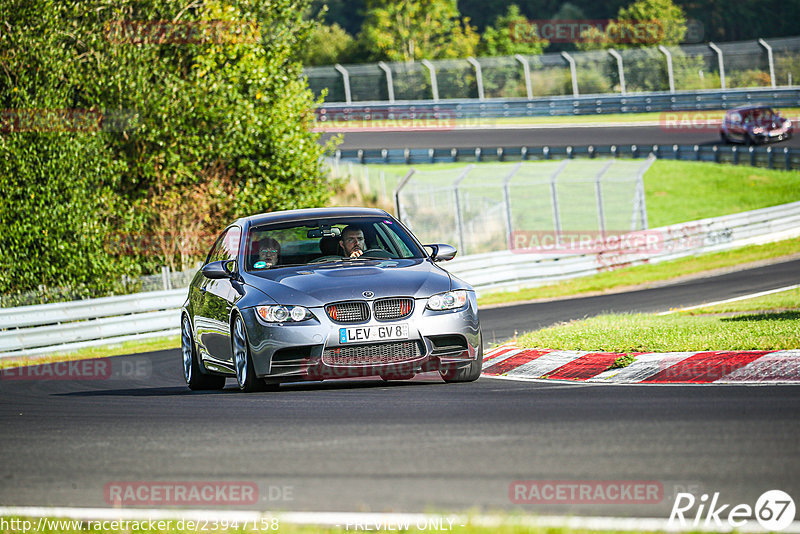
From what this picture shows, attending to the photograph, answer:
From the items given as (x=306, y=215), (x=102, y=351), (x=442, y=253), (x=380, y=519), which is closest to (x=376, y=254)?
(x=442, y=253)

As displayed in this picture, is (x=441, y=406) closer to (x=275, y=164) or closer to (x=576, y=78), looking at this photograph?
(x=275, y=164)

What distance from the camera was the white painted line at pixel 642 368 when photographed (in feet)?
31.9

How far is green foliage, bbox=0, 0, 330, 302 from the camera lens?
24109 mm

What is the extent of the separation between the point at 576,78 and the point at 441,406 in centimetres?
4792

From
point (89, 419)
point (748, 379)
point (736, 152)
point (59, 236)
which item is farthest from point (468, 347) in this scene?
point (736, 152)

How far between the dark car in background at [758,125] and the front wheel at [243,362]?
35.9 metres

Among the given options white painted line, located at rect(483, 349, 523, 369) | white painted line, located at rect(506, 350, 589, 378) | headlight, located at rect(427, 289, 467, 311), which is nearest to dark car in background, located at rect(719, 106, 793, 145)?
white painted line, located at rect(483, 349, 523, 369)

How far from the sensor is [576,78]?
2141 inches

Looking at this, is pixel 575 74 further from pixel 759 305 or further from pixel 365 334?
pixel 365 334

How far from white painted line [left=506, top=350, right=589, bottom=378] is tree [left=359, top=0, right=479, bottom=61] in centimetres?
6998

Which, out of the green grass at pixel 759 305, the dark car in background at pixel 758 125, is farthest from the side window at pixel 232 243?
the dark car in background at pixel 758 125

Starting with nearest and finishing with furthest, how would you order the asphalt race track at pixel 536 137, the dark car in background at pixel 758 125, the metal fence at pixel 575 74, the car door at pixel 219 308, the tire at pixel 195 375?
the car door at pixel 219 308
the tire at pixel 195 375
the dark car in background at pixel 758 125
the asphalt race track at pixel 536 137
the metal fence at pixel 575 74

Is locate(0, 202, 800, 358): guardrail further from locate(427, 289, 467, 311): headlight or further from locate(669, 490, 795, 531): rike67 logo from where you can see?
locate(669, 490, 795, 531): rike67 logo

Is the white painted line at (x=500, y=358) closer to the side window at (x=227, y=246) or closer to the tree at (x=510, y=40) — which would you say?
the side window at (x=227, y=246)
